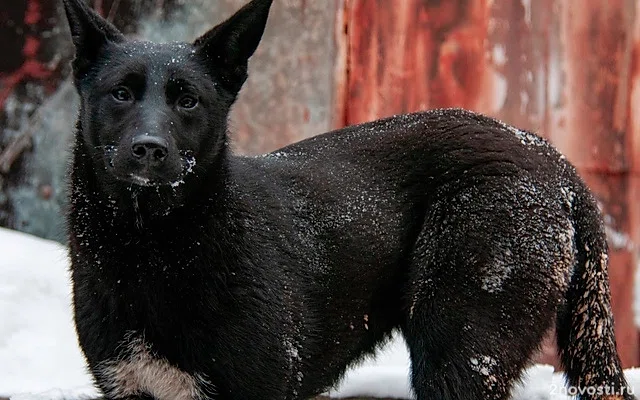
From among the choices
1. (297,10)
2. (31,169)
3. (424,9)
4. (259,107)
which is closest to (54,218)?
(31,169)

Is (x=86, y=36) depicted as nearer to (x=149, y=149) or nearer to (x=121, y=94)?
(x=121, y=94)

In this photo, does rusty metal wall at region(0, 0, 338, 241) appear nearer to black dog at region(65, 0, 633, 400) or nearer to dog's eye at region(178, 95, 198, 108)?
black dog at region(65, 0, 633, 400)

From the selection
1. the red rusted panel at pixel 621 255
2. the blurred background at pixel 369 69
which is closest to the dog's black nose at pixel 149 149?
the blurred background at pixel 369 69

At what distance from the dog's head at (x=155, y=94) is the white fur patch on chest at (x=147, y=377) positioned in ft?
2.02

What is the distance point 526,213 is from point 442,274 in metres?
0.41

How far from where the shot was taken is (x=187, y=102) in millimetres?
3662

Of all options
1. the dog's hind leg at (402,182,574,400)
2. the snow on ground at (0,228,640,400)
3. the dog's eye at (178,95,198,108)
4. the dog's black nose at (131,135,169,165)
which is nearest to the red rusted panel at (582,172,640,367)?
the snow on ground at (0,228,640,400)

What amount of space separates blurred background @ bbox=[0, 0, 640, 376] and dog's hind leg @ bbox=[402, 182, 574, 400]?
273 centimetres

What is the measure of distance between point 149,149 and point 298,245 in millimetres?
828

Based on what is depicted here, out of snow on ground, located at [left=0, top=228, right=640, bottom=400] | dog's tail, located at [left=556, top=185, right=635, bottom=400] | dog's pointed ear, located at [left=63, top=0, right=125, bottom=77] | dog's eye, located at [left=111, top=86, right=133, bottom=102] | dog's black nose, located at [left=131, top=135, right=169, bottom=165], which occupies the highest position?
dog's pointed ear, located at [left=63, top=0, right=125, bottom=77]

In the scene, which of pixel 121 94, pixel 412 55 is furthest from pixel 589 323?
pixel 412 55

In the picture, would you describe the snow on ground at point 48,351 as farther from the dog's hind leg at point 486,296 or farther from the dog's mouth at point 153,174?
the dog's mouth at point 153,174

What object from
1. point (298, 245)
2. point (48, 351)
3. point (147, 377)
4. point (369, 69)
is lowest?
point (48, 351)

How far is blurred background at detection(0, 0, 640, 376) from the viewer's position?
641 centimetres
